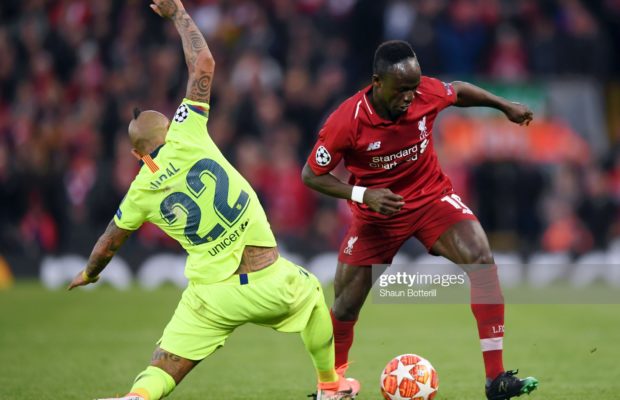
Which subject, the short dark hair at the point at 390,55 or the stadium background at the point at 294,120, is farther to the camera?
the stadium background at the point at 294,120

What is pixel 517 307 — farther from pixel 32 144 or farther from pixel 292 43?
pixel 32 144

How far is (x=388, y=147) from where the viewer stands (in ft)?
26.1

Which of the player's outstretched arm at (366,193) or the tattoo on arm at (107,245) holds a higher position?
the player's outstretched arm at (366,193)

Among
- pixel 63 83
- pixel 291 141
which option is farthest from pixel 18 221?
pixel 291 141

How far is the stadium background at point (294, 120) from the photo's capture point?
18.7 metres

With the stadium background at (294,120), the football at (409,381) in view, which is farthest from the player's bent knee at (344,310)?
the stadium background at (294,120)

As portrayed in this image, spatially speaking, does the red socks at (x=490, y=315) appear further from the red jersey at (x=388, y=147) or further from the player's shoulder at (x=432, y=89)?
the player's shoulder at (x=432, y=89)

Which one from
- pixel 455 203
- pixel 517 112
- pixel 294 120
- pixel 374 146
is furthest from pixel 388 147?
pixel 294 120

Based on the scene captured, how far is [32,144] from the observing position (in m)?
19.9

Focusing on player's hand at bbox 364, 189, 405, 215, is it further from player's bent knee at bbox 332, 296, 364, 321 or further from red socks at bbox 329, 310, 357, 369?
red socks at bbox 329, 310, 357, 369

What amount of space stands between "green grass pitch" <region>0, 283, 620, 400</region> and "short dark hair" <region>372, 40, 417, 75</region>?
2.62 metres

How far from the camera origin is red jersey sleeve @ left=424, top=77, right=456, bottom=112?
8125 mm

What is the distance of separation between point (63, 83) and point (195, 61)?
14.5m

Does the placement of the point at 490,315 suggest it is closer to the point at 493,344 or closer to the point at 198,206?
the point at 493,344
